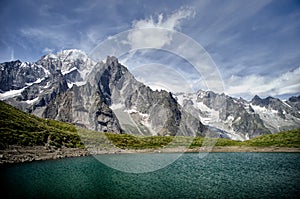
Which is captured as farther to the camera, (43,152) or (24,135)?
(24,135)

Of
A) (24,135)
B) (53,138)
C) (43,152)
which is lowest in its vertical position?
(43,152)

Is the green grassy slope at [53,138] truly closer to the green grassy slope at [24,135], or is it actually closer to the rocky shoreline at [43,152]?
the green grassy slope at [24,135]

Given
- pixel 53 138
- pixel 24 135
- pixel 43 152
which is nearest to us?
pixel 43 152

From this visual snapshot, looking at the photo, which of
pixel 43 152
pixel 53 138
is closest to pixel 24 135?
pixel 43 152

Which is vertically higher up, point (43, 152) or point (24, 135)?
point (24, 135)

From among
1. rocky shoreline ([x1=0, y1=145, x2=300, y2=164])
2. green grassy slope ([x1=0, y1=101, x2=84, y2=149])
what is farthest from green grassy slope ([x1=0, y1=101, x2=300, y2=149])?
rocky shoreline ([x1=0, y1=145, x2=300, y2=164])

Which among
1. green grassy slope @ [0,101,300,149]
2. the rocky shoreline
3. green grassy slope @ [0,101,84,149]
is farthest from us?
green grassy slope @ [0,101,300,149]

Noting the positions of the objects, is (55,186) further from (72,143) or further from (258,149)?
(258,149)

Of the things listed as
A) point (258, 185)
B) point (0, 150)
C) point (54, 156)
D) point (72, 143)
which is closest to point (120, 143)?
point (72, 143)

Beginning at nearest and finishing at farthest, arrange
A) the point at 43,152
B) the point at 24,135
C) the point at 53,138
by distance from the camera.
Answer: the point at 43,152 → the point at 24,135 → the point at 53,138

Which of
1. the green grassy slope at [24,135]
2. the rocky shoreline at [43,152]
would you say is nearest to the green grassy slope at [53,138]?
the green grassy slope at [24,135]

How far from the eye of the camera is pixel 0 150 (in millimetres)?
71438

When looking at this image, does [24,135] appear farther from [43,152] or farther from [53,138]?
[53,138]

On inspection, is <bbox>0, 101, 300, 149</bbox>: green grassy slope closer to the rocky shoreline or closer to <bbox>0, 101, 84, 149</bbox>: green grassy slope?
<bbox>0, 101, 84, 149</bbox>: green grassy slope
